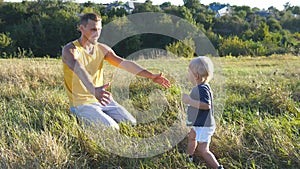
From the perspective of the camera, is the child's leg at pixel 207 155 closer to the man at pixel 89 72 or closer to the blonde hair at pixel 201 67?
the blonde hair at pixel 201 67

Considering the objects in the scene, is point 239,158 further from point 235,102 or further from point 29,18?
point 29,18

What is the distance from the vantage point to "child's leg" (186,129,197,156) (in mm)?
2764

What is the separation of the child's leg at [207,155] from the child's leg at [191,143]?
0.17ft

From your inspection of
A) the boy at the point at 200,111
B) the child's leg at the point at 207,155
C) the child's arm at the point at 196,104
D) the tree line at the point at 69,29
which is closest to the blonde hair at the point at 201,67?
the boy at the point at 200,111

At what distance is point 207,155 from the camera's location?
→ 104 inches

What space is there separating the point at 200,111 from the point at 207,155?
0.35 m

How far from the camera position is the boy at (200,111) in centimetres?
267

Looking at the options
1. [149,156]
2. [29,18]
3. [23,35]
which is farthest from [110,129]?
[29,18]

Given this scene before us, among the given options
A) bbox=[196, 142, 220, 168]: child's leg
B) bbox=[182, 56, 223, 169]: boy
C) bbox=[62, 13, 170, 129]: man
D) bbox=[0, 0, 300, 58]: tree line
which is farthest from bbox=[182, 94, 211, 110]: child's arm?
bbox=[0, 0, 300, 58]: tree line

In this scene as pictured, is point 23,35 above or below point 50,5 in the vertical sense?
below

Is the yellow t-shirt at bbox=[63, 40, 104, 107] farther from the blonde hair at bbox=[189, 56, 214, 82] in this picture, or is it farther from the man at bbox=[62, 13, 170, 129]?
the blonde hair at bbox=[189, 56, 214, 82]

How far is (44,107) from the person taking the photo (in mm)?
3857

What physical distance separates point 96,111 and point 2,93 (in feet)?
5.86

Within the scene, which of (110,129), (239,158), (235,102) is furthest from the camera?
(235,102)
